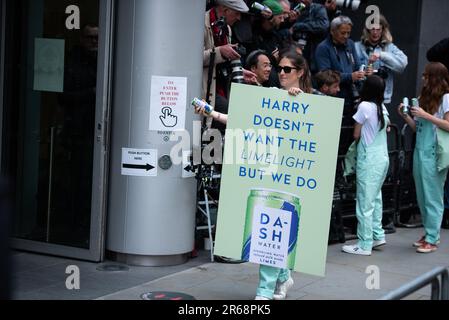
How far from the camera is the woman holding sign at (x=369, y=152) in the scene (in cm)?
816

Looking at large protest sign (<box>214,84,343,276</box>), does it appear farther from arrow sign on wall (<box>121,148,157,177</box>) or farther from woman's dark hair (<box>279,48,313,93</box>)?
arrow sign on wall (<box>121,148,157,177</box>)

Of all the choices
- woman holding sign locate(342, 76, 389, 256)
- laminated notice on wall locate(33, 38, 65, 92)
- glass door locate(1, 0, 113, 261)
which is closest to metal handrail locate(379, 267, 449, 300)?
woman holding sign locate(342, 76, 389, 256)

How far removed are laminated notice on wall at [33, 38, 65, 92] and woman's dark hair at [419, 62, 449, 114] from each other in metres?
3.67

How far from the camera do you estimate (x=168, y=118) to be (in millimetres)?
7402

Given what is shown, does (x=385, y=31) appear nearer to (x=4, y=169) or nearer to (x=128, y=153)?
(x=128, y=153)

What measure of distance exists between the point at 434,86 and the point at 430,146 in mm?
627

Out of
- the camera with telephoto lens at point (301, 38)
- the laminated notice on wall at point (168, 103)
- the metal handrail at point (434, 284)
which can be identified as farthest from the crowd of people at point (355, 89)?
the metal handrail at point (434, 284)

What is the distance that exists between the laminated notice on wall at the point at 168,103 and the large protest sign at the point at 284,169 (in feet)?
4.32

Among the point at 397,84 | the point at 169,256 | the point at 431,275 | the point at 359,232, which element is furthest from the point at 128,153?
the point at 397,84

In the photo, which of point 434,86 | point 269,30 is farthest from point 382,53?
point 434,86

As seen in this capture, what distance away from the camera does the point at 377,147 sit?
8.26m

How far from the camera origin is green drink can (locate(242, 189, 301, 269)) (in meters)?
6.15

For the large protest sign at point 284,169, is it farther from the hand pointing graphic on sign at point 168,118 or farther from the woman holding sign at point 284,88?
the hand pointing graphic on sign at point 168,118
